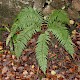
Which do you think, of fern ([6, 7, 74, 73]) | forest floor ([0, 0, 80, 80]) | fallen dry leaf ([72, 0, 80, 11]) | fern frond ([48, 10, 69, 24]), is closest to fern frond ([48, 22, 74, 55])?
fern ([6, 7, 74, 73])

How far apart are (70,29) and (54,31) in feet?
2.33

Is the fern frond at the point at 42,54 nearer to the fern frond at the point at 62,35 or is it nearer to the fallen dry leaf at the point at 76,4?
the fern frond at the point at 62,35

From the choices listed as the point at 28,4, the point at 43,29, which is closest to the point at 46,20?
the point at 43,29

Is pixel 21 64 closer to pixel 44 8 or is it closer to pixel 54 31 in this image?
pixel 54 31

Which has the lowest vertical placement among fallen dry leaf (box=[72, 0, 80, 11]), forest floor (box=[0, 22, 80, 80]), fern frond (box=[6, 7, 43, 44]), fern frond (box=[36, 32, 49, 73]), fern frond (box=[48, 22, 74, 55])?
forest floor (box=[0, 22, 80, 80])

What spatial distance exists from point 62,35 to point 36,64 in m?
0.83

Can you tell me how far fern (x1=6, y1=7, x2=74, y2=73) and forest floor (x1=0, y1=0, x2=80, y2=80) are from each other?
0.24 m

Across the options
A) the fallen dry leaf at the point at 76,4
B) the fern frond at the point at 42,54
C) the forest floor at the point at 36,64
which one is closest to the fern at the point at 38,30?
the fern frond at the point at 42,54

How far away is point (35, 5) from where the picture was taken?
5168 millimetres

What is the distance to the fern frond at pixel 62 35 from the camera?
4.42 metres

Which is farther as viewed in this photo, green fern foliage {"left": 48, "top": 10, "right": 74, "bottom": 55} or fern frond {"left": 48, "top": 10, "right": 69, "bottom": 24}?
fern frond {"left": 48, "top": 10, "right": 69, "bottom": 24}

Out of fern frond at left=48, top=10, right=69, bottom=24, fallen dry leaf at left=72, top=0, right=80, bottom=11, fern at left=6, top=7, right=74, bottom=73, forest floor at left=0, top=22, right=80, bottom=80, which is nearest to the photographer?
fern at left=6, top=7, right=74, bottom=73

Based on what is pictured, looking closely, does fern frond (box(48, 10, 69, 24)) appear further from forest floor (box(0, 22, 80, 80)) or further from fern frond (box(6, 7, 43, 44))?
forest floor (box(0, 22, 80, 80))

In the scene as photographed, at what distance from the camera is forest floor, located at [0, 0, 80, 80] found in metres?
4.61
